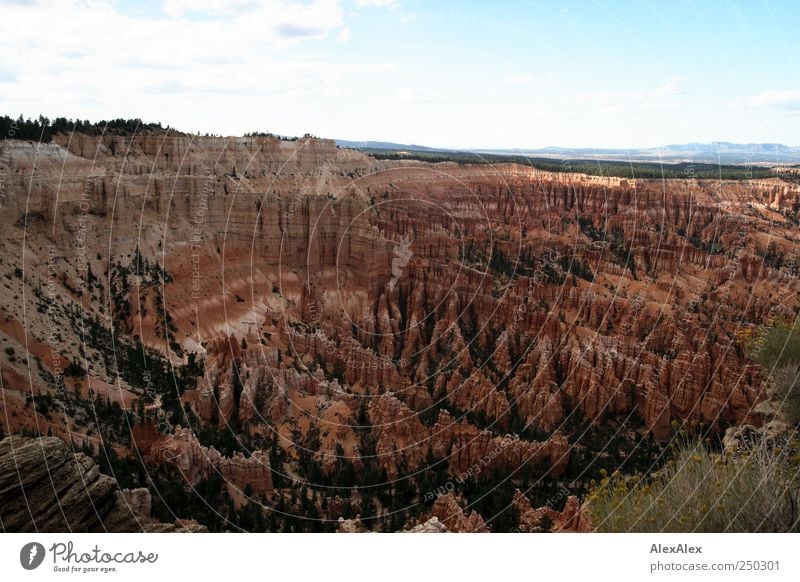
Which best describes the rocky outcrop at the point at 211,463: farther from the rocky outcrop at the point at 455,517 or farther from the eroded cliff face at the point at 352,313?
the rocky outcrop at the point at 455,517

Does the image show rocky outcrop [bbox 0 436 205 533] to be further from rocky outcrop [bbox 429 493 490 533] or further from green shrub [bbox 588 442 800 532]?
green shrub [bbox 588 442 800 532]

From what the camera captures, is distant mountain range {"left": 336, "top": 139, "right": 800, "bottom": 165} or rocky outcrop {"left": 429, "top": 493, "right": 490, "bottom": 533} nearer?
rocky outcrop {"left": 429, "top": 493, "right": 490, "bottom": 533}

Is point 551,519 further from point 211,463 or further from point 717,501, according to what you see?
→ point 211,463

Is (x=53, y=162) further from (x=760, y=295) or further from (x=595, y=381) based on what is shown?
(x=760, y=295)

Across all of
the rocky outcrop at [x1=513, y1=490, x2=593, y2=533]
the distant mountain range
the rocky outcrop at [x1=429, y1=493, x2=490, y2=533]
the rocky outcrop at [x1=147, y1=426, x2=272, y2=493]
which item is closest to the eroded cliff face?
the rocky outcrop at [x1=147, y1=426, x2=272, y2=493]

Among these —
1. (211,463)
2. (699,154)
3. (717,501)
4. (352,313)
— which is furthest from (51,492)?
(699,154)

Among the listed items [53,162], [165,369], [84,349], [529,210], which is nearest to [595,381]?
[165,369]

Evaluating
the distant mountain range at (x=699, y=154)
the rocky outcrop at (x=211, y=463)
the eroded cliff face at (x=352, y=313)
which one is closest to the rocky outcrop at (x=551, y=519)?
the eroded cliff face at (x=352, y=313)
